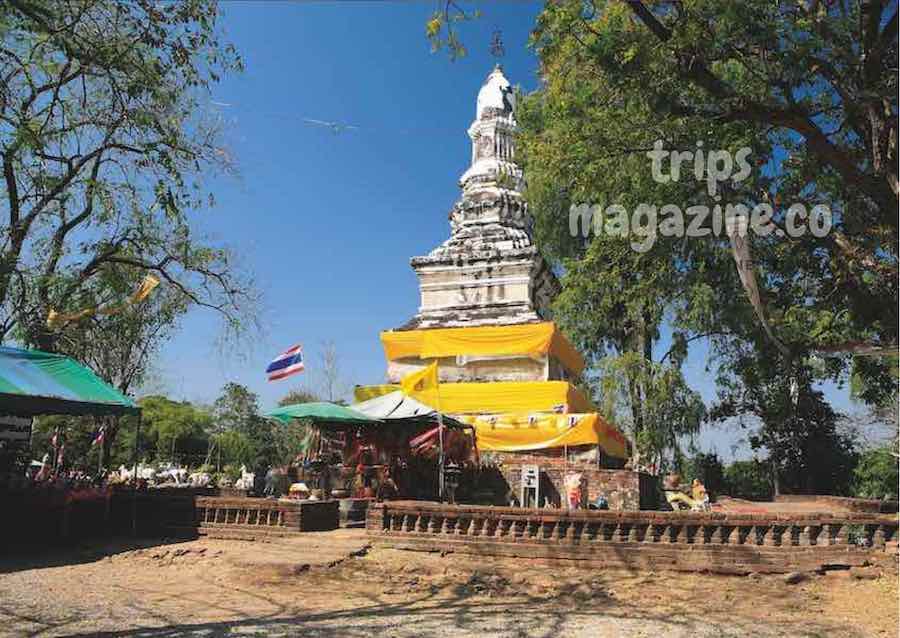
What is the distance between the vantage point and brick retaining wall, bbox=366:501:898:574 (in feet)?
27.4

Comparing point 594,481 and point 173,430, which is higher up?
point 173,430

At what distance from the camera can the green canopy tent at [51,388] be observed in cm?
962

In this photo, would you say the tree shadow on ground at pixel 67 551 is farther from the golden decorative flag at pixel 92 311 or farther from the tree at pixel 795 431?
the tree at pixel 795 431

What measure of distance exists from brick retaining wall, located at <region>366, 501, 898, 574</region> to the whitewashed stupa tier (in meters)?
11.8

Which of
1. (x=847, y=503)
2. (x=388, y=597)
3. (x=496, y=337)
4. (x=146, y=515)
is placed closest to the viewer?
(x=388, y=597)

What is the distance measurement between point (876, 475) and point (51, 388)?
2436 cm

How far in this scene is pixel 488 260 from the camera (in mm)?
22188

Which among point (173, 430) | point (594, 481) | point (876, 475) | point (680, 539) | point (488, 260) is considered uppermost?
point (488, 260)

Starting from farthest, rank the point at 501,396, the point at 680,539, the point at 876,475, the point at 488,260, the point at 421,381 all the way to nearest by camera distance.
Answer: the point at 876,475
the point at 488,260
the point at 501,396
the point at 421,381
the point at 680,539

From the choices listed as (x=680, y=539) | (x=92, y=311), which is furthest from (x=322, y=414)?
(x=680, y=539)

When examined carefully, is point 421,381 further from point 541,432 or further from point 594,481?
point 594,481

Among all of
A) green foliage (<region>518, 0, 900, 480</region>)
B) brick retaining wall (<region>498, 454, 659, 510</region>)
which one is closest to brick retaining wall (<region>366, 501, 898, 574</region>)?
green foliage (<region>518, 0, 900, 480</region>)

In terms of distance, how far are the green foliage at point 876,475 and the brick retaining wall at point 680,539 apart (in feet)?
56.7

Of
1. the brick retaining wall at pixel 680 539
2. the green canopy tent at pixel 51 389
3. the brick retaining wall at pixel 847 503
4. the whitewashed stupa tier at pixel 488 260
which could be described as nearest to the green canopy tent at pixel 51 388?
the green canopy tent at pixel 51 389
